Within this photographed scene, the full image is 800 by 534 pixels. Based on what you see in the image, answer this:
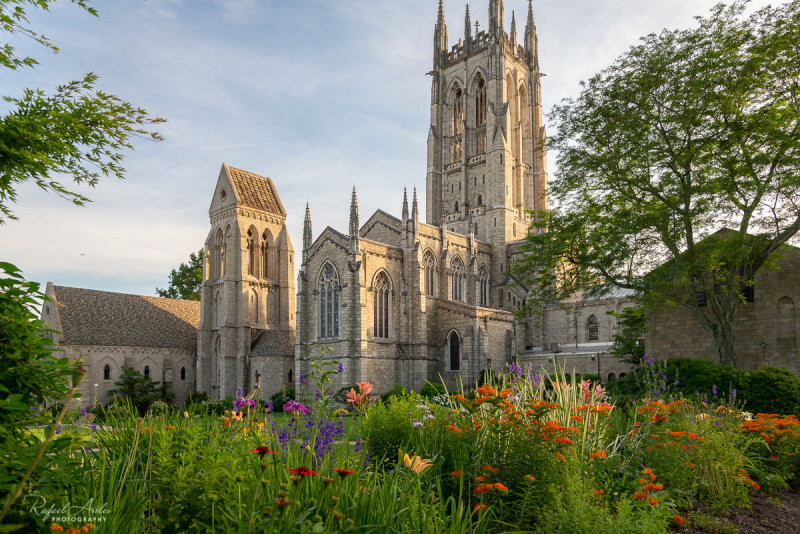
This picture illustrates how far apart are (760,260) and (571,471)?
1608 cm

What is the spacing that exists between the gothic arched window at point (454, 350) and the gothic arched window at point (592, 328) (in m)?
10.3

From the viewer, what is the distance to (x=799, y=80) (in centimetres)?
1773

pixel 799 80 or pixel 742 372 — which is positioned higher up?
pixel 799 80

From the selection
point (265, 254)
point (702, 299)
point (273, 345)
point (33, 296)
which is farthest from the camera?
point (265, 254)

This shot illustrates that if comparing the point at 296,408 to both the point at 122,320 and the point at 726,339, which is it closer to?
the point at 726,339

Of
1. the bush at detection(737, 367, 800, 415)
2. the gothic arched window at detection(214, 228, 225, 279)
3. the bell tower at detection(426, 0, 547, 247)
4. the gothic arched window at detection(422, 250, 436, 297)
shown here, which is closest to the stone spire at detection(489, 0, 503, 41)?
the bell tower at detection(426, 0, 547, 247)

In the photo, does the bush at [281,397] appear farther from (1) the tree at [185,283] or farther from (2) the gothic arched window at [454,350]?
(1) the tree at [185,283]

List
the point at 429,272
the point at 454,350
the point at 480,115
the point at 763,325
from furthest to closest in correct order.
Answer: the point at 480,115, the point at 429,272, the point at 454,350, the point at 763,325

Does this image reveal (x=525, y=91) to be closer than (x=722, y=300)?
No

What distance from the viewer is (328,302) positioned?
37906 mm

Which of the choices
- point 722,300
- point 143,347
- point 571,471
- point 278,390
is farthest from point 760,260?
point 143,347

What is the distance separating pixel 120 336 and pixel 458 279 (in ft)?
84.1

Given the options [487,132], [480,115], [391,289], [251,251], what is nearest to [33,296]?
[391,289]

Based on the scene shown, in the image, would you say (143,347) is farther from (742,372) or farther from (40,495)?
(40,495)
